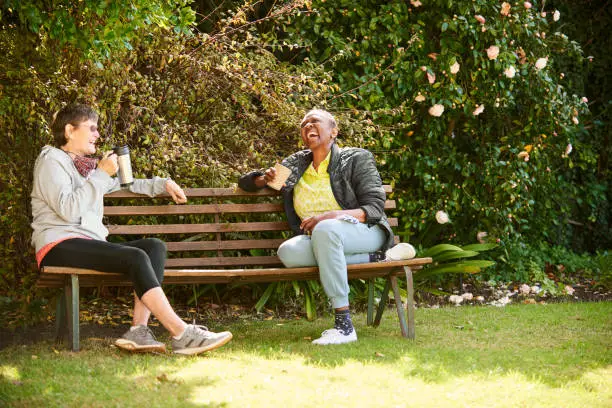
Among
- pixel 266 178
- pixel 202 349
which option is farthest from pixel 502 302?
pixel 202 349

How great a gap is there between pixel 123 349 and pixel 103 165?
102cm

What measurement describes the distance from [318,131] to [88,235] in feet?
5.18

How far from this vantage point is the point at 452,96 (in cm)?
608

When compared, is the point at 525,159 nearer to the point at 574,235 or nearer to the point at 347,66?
the point at 347,66

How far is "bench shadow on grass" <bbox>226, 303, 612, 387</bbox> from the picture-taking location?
11.6 feet

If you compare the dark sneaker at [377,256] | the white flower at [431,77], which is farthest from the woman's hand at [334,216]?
the white flower at [431,77]

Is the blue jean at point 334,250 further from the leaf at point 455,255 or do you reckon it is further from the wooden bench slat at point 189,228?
the leaf at point 455,255

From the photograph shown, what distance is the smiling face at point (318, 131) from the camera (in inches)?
184

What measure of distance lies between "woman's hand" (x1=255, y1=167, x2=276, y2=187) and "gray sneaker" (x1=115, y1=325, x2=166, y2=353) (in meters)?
1.35

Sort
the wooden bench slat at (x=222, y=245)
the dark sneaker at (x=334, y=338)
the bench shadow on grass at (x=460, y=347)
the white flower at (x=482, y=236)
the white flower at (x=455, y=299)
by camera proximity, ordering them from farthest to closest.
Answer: the white flower at (x=482, y=236) → the white flower at (x=455, y=299) → the wooden bench slat at (x=222, y=245) → the dark sneaker at (x=334, y=338) → the bench shadow on grass at (x=460, y=347)

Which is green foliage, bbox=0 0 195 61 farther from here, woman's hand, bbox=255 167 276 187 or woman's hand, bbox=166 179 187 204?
woman's hand, bbox=255 167 276 187

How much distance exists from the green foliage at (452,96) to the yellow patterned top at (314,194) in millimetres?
1128

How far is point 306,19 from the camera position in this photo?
614cm

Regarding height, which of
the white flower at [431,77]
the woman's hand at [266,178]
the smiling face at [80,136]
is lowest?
the woman's hand at [266,178]
